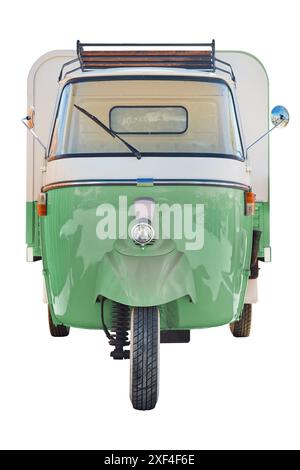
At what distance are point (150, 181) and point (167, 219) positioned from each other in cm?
30

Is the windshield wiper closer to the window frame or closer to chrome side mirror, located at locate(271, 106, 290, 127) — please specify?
the window frame

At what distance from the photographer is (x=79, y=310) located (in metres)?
4.72

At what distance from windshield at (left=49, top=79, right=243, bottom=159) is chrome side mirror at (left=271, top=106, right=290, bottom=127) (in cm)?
34

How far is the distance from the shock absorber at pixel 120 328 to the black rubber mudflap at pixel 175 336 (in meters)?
0.73

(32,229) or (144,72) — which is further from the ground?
(144,72)

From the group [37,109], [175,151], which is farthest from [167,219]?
[37,109]

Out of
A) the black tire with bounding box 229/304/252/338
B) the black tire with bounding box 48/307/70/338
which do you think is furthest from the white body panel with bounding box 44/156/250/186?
the black tire with bounding box 48/307/70/338

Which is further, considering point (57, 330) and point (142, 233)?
point (57, 330)

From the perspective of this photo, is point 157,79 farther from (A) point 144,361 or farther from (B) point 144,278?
(A) point 144,361

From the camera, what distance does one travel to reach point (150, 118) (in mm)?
5156

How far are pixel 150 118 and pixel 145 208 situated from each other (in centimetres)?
101

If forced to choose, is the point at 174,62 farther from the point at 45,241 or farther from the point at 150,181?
the point at 45,241

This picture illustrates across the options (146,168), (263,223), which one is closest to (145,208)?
(146,168)

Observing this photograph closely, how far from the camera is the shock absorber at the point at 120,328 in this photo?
15.1 feet
